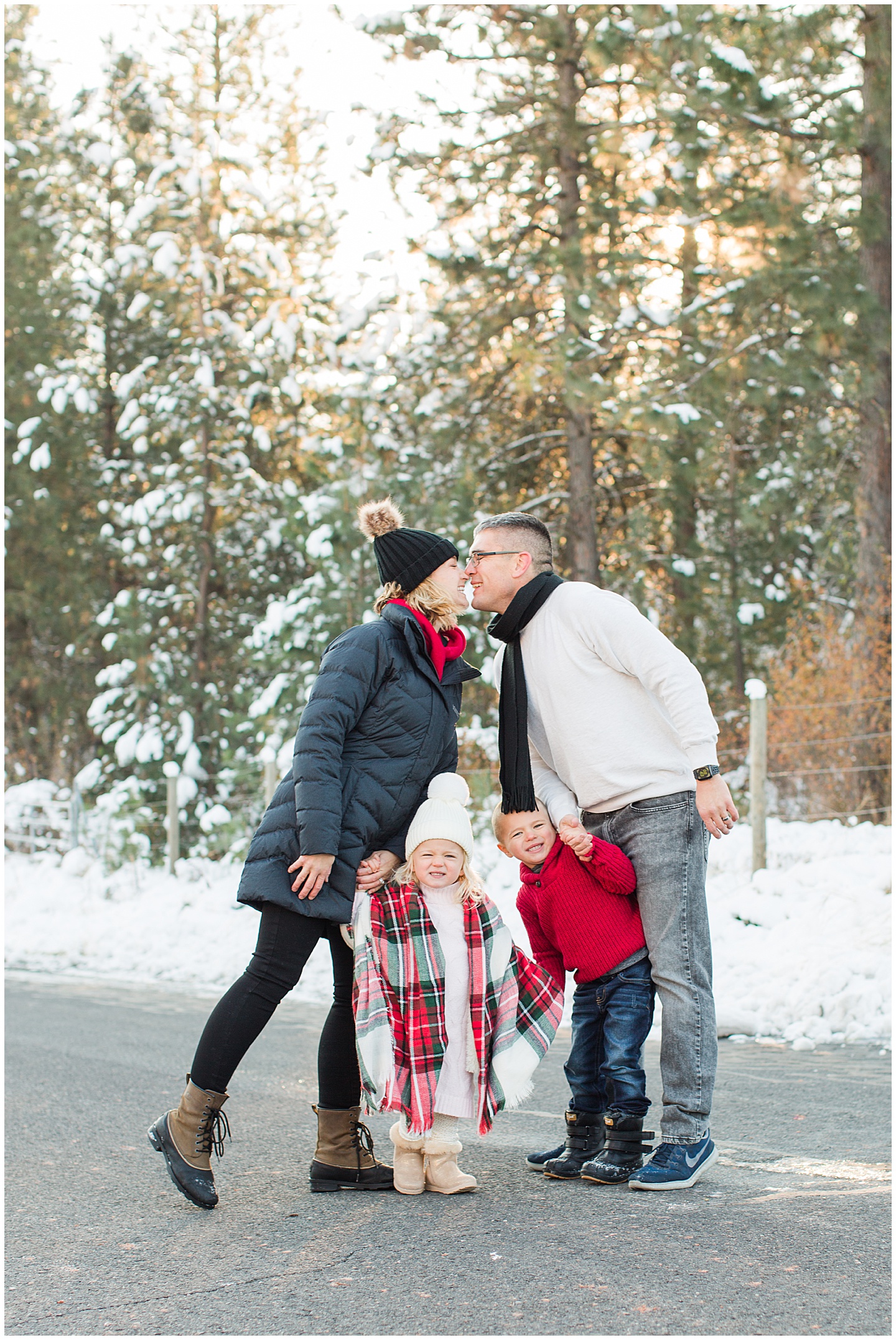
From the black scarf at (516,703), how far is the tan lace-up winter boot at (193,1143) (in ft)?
3.82

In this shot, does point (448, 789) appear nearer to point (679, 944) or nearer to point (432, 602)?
point (432, 602)

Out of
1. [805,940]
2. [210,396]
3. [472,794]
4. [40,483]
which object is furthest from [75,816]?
[805,940]

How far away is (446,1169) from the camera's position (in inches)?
143

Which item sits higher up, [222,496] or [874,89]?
[874,89]

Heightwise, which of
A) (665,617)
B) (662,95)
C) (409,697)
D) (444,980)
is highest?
(662,95)

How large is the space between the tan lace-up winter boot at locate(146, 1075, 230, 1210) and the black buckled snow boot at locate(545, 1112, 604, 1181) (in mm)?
958

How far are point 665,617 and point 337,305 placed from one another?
220 inches

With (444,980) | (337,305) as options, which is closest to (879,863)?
(444,980)

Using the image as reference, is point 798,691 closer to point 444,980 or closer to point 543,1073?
point 543,1073

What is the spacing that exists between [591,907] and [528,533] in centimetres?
113

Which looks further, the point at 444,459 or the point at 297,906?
the point at 444,459

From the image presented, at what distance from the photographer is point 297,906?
3580mm

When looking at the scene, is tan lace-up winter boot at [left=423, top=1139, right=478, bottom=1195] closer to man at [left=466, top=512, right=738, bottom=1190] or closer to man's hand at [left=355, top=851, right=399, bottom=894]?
man at [left=466, top=512, right=738, bottom=1190]

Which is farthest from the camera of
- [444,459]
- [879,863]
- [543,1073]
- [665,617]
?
[665,617]
